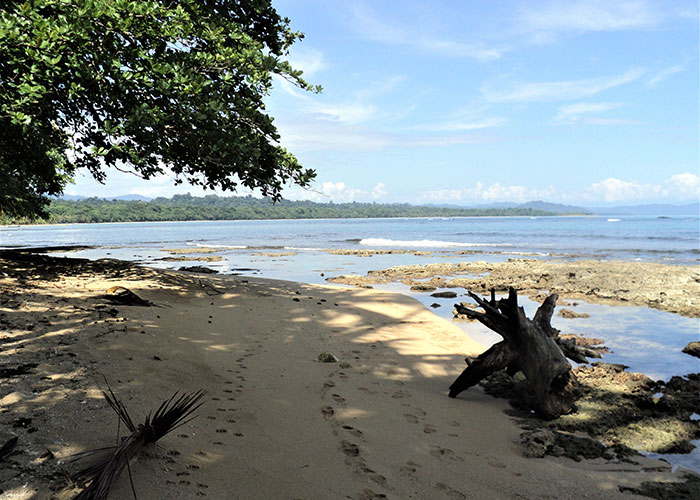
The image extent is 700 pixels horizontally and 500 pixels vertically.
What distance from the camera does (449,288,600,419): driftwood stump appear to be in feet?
16.8

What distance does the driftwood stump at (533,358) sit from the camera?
5121 mm

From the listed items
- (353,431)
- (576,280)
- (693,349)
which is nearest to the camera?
(353,431)

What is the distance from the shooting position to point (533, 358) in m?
5.34

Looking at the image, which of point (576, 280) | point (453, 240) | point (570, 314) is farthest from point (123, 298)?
point (453, 240)

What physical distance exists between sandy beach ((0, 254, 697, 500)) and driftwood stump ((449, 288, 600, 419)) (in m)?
0.44

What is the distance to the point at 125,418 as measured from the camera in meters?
3.05

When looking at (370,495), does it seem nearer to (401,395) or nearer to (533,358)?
(401,395)

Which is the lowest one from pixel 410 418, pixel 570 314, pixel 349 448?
pixel 570 314

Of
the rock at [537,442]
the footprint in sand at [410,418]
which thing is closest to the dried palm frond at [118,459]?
the footprint in sand at [410,418]

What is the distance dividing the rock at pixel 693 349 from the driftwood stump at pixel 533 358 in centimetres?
324

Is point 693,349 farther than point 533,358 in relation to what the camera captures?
Yes

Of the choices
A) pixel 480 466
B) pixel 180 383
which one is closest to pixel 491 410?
pixel 480 466

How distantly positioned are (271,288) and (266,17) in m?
8.24

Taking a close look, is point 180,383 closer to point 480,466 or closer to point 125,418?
point 125,418
